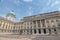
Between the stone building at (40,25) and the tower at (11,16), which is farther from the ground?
the tower at (11,16)

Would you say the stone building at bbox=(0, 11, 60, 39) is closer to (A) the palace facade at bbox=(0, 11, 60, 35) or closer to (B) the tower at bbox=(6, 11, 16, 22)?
(A) the palace facade at bbox=(0, 11, 60, 35)

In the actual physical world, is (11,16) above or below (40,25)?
above

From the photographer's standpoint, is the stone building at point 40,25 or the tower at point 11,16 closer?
the stone building at point 40,25

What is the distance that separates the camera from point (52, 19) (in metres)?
22.7

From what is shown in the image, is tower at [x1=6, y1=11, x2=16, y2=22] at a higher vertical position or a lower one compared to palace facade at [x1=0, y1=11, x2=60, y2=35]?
higher

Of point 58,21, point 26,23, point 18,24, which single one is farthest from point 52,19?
point 18,24

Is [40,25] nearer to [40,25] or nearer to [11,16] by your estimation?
[40,25]

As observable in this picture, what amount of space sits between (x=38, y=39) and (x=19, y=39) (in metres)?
2.76

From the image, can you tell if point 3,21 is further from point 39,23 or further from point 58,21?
point 58,21

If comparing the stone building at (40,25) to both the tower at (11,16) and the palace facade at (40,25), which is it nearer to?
the palace facade at (40,25)

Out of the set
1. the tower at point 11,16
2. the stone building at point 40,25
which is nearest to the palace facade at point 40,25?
the stone building at point 40,25

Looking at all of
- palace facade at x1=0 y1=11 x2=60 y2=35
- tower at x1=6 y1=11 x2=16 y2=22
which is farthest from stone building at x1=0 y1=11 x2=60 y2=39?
tower at x1=6 y1=11 x2=16 y2=22

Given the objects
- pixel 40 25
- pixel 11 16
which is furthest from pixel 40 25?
pixel 11 16

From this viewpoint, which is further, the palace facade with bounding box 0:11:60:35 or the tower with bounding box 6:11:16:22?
the tower with bounding box 6:11:16:22
